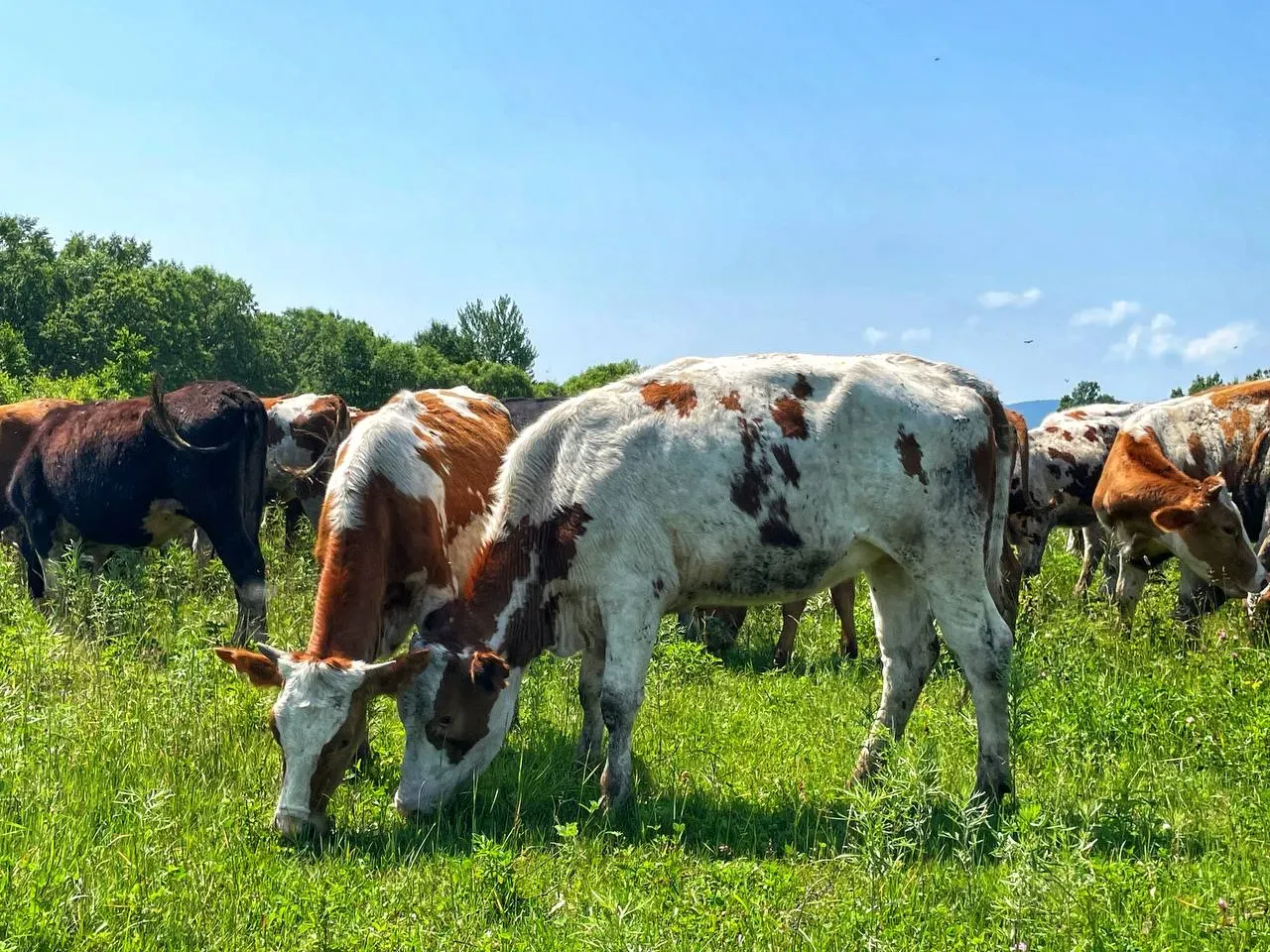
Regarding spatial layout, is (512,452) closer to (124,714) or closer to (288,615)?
(124,714)

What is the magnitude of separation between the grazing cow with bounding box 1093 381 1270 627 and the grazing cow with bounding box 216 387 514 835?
21.4ft

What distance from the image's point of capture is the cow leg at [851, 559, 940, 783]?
684 centimetres

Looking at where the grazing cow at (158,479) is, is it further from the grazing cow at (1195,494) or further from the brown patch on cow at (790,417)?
the grazing cow at (1195,494)

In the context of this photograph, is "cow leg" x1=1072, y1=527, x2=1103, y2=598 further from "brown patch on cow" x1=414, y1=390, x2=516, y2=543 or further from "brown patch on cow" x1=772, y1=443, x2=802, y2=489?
"brown patch on cow" x1=772, y1=443, x2=802, y2=489

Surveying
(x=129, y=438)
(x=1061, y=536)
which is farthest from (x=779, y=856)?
(x=1061, y=536)

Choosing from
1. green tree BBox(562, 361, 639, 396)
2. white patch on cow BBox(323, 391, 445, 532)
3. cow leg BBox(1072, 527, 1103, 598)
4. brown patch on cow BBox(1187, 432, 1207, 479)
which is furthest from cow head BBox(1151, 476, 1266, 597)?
green tree BBox(562, 361, 639, 396)

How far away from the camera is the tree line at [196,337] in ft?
181

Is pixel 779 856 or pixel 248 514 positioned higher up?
pixel 248 514

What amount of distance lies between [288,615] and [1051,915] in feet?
27.9

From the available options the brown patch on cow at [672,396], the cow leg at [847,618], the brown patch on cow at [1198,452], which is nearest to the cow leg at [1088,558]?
the brown patch on cow at [1198,452]

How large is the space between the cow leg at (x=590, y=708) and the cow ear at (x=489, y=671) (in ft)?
3.10

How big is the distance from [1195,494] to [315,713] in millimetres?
8556

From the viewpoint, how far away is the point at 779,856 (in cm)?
544

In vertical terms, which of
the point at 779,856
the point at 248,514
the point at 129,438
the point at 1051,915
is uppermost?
the point at 129,438
